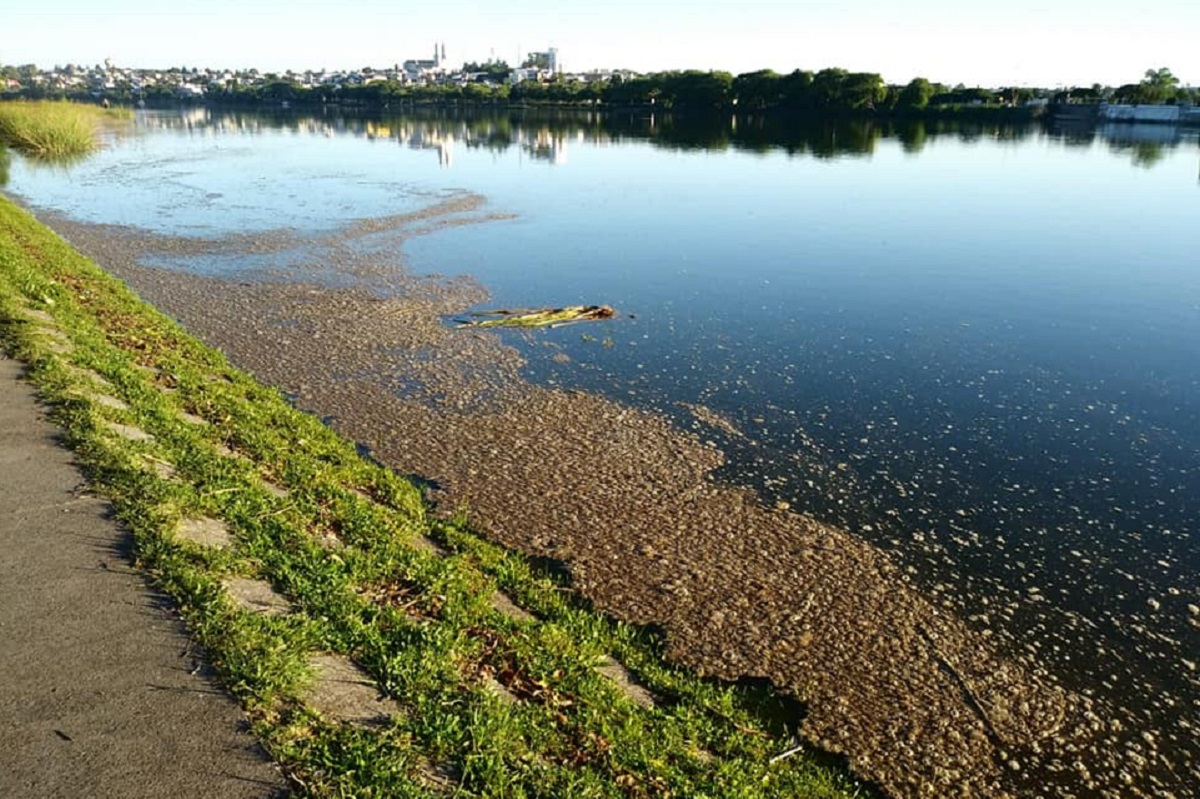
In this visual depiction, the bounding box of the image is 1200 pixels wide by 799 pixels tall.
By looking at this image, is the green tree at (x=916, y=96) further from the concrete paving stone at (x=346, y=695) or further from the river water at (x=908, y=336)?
the concrete paving stone at (x=346, y=695)

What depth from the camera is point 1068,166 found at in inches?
2960

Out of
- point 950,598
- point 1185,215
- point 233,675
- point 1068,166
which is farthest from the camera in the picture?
point 1068,166

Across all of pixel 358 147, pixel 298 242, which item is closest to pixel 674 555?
pixel 298 242

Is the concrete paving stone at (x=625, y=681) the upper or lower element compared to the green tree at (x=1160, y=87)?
lower

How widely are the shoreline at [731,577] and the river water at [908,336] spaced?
0.89 meters

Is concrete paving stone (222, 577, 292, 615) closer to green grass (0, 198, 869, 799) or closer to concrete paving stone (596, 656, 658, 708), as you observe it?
green grass (0, 198, 869, 799)

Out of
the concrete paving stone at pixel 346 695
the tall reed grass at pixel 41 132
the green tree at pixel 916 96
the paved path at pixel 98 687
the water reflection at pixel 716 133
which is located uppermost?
the green tree at pixel 916 96

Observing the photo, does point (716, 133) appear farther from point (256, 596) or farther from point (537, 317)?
point (256, 596)

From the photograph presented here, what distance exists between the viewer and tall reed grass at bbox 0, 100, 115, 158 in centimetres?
6159

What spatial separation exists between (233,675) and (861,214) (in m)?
46.2

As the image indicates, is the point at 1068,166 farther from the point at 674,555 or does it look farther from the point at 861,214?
the point at 674,555

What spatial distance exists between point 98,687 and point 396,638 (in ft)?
8.06

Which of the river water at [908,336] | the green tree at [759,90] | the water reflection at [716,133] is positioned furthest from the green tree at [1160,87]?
the river water at [908,336]

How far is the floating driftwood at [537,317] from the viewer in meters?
23.6
